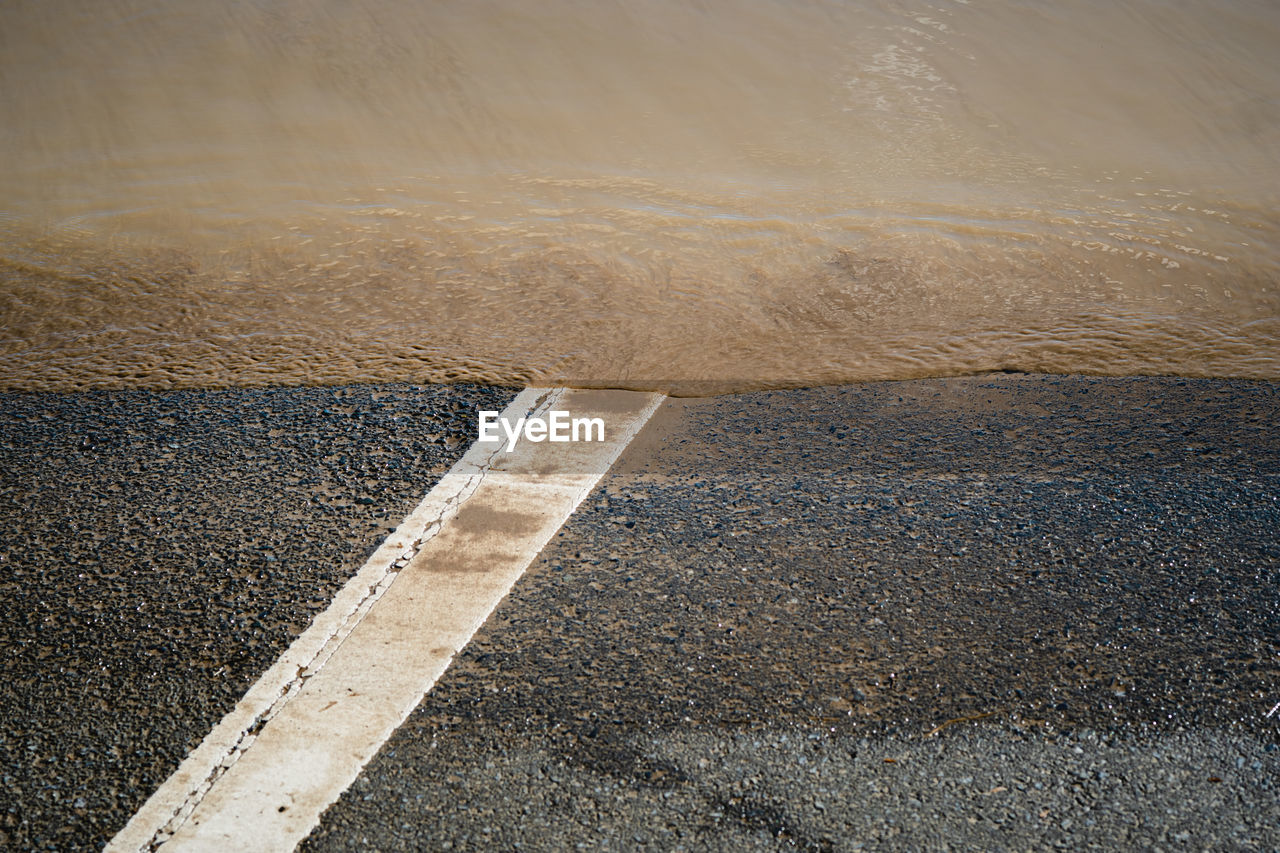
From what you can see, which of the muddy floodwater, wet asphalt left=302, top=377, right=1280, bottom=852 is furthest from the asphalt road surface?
the muddy floodwater

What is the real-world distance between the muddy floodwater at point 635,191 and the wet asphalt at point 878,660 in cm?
110

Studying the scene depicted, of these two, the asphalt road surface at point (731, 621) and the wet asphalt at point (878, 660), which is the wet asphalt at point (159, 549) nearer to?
the asphalt road surface at point (731, 621)

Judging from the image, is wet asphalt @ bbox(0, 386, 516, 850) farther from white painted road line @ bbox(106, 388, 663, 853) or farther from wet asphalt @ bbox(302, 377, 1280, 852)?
wet asphalt @ bbox(302, 377, 1280, 852)

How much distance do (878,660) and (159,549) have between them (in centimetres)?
231

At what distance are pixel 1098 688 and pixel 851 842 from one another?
0.89 meters

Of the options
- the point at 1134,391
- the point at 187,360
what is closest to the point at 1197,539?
the point at 1134,391

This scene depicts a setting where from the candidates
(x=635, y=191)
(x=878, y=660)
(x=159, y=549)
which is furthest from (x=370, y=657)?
(x=635, y=191)

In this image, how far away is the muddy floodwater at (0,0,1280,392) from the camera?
487 centimetres

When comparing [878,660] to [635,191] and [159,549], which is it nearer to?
[159,549]

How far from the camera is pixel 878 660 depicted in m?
2.61

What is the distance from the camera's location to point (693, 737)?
2355 mm

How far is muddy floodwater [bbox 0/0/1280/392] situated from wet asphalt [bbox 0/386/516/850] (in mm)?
371

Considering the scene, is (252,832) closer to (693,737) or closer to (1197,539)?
(693,737)

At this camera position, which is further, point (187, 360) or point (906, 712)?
point (187, 360)
